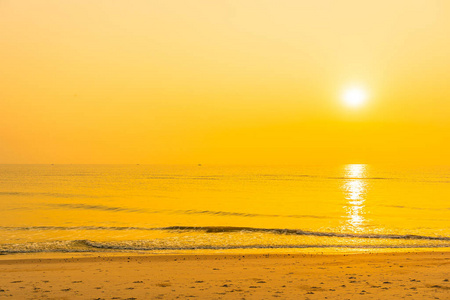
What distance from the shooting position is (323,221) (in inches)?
1379

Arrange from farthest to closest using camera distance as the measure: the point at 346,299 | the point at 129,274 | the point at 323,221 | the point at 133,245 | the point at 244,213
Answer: the point at 244,213 → the point at 323,221 → the point at 133,245 → the point at 129,274 → the point at 346,299

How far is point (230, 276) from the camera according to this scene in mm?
14969

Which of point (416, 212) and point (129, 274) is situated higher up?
point (416, 212)

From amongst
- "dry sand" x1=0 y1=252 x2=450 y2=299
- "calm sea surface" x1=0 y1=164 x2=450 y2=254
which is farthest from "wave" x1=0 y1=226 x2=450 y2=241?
"dry sand" x1=0 y1=252 x2=450 y2=299

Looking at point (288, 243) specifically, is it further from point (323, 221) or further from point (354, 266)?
point (323, 221)

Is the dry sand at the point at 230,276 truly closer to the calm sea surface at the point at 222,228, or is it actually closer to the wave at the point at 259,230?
the calm sea surface at the point at 222,228

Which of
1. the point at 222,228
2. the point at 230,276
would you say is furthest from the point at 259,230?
the point at 230,276

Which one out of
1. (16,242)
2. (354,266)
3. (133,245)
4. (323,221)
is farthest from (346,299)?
(323,221)

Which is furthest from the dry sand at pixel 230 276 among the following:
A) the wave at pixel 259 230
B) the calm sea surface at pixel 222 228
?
the wave at pixel 259 230

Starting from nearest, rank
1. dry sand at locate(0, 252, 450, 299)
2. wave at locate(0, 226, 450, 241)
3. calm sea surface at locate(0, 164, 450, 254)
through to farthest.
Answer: dry sand at locate(0, 252, 450, 299) → calm sea surface at locate(0, 164, 450, 254) → wave at locate(0, 226, 450, 241)

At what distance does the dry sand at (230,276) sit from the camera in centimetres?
1239

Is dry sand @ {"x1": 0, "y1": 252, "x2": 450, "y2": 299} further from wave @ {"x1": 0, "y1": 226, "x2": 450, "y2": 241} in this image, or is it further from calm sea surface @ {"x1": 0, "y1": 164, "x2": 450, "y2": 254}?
wave @ {"x1": 0, "y1": 226, "x2": 450, "y2": 241}

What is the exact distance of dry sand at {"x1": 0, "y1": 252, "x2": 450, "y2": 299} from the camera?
12.4 meters

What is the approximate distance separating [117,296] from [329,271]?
8807mm
